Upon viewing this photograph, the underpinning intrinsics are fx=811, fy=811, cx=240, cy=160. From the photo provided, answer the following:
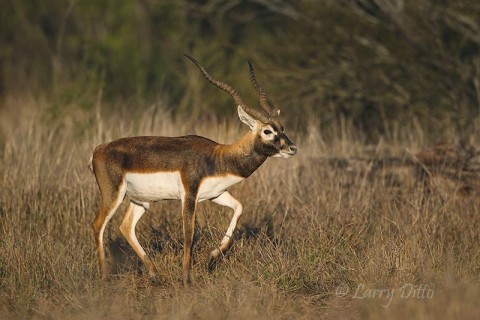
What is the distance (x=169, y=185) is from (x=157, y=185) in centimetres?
12

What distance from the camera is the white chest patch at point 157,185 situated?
25.6 feet

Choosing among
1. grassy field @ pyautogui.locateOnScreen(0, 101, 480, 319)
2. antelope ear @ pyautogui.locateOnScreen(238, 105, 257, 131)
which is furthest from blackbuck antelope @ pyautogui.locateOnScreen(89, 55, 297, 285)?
grassy field @ pyautogui.locateOnScreen(0, 101, 480, 319)

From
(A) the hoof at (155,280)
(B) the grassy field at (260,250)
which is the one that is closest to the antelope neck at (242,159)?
(B) the grassy field at (260,250)

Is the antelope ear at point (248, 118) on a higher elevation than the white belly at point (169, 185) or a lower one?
higher

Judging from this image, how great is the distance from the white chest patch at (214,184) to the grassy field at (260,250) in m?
0.49

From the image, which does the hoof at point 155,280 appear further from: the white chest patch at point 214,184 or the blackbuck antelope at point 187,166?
the white chest patch at point 214,184

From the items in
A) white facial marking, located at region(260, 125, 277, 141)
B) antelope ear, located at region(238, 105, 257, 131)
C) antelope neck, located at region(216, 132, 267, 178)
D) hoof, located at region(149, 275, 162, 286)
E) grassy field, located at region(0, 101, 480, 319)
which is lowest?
hoof, located at region(149, 275, 162, 286)

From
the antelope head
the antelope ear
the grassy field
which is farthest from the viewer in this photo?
the antelope ear

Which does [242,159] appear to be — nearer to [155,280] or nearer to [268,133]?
[268,133]

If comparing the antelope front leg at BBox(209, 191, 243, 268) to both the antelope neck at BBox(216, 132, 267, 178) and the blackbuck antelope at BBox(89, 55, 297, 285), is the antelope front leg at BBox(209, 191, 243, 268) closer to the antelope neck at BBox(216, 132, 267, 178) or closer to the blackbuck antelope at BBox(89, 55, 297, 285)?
the blackbuck antelope at BBox(89, 55, 297, 285)

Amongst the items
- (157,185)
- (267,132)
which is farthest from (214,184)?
(267,132)

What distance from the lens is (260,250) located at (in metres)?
7.64

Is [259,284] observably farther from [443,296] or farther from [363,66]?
[363,66]

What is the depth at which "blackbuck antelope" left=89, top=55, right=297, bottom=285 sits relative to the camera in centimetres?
768
